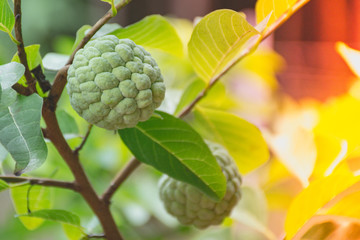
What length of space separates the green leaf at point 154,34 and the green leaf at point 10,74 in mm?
160

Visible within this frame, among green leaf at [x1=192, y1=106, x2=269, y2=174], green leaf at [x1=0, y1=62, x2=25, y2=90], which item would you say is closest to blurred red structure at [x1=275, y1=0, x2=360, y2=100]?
green leaf at [x1=192, y1=106, x2=269, y2=174]

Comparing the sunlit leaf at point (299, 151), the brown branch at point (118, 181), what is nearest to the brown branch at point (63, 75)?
the brown branch at point (118, 181)

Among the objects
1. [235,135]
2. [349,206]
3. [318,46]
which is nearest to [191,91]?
[235,135]

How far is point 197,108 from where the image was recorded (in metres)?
0.88

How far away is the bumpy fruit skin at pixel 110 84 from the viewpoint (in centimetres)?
51

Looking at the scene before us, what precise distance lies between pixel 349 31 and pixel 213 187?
1395 millimetres

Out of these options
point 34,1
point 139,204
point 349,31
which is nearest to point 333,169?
point 139,204

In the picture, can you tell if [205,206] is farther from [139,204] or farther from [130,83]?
[139,204]

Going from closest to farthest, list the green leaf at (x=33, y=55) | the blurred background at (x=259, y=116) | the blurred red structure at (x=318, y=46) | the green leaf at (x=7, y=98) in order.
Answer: the green leaf at (x=7, y=98), the green leaf at (x=33, y=55), the blurred background at (x=259, y=116), the blurred red structure at (x=318, y=46)

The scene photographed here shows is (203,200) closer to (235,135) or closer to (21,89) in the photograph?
(235,135)

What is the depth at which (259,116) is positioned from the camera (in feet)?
5.95

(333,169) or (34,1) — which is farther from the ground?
(333,169)

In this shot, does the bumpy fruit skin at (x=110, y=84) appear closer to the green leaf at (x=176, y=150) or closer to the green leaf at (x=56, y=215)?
the green leaf at (x=176, y=150)

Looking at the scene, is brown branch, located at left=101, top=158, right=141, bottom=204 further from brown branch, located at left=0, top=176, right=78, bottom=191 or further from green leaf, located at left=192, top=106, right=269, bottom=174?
green leaf, located at left=192, top=106, right=269, bottom=174
